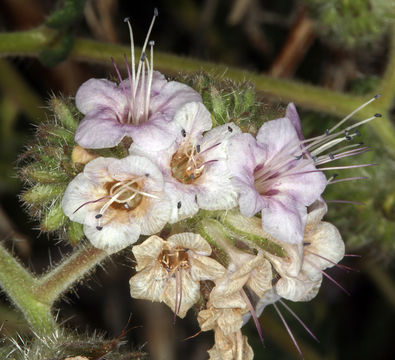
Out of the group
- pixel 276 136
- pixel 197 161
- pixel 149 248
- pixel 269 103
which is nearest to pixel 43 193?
pixel 149 248

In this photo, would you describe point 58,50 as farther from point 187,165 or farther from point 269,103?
point 187,165

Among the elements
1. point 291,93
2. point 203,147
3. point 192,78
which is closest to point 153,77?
point 192,78

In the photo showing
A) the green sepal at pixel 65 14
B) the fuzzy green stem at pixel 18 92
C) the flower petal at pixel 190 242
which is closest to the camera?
the flower petal at pixel 190 242

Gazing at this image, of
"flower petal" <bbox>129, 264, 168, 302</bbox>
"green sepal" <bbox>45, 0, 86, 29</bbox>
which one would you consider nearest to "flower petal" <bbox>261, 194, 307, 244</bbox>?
"flower petal" <bbox>129, 264, 168, 302</bbox>

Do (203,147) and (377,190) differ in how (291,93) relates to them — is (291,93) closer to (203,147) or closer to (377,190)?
(377,190)

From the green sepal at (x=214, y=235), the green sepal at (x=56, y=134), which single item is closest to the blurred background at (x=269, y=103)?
the green sepal at (x=56, y=134)

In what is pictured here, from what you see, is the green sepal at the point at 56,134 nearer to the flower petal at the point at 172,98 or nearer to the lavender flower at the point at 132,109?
the lavender flower at the point at 132,109

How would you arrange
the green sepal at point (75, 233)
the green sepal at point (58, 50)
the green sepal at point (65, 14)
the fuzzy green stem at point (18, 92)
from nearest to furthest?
the green sepal at point (75, 233), the green sepal at point (65, 14), the green sepal at point (58, 50), the fuzzy green stem at point (18, 92)
